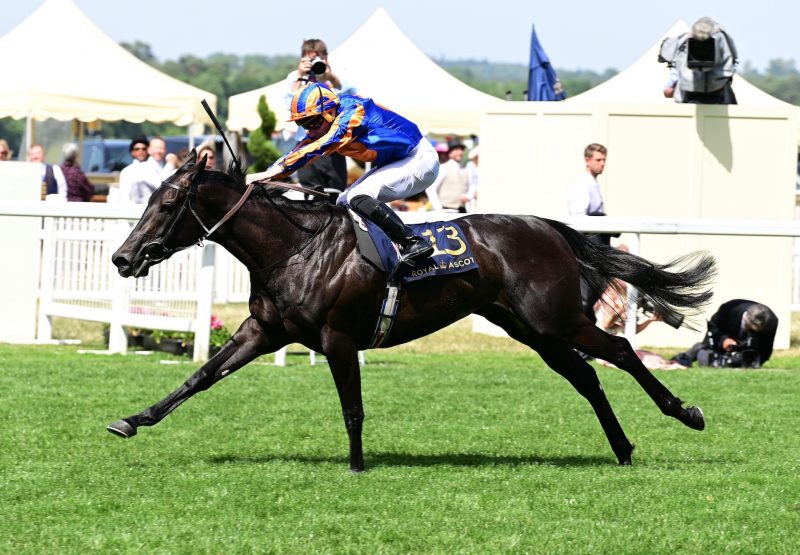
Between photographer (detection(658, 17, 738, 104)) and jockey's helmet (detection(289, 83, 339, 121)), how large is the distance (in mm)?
6815

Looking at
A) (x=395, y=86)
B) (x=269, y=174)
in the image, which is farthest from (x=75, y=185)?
(x=269, y=174)

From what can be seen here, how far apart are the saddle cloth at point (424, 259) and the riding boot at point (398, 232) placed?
0.11 feet

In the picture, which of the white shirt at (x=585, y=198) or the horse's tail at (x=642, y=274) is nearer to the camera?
the horse's tail at (x=642, y=274)

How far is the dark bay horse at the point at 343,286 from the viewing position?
270 inches

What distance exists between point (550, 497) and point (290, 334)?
5.03ft

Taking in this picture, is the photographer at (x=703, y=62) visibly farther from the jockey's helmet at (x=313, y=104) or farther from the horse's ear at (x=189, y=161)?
the horse's ear at (x=189, y=161)

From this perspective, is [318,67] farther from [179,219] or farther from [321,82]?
[179,219]

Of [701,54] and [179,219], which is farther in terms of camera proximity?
[701,54]

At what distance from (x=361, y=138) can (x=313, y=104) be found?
1.01 ft

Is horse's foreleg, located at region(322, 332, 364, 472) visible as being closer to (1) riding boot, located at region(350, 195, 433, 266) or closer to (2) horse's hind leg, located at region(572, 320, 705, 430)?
(1) riding boot, located at region(350, 195, 433, 266)

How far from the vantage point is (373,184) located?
729cm

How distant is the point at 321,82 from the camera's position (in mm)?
10516

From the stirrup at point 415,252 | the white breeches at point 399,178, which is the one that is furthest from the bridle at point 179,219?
the stirrup at point 415,252

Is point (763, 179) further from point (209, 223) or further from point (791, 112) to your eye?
point (209, 223)
